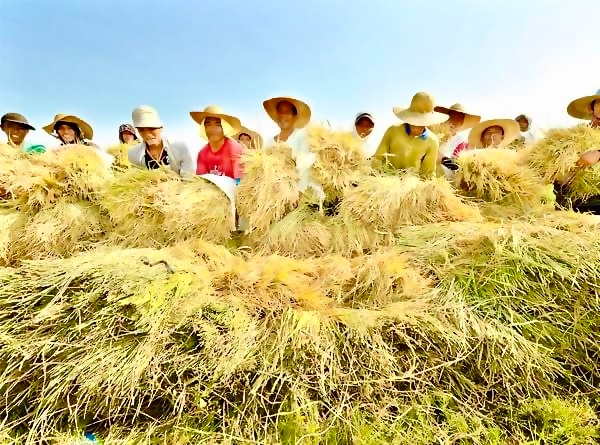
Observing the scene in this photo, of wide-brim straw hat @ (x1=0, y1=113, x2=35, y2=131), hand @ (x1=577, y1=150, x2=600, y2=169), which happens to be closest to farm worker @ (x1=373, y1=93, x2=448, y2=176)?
hand @ (x1=577, y1=150, x2=600, y2=169)

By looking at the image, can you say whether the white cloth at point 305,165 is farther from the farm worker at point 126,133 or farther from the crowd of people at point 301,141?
the farm worker at point 126,133

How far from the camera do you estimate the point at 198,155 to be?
12.2 feet

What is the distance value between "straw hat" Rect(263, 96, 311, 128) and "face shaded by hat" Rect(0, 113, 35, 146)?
8.95 ft

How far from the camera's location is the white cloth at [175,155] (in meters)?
3.55

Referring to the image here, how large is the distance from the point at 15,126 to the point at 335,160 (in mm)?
3929

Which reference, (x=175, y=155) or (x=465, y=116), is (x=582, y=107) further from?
(x=175, y=155)

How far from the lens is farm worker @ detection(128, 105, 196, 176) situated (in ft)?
11.7

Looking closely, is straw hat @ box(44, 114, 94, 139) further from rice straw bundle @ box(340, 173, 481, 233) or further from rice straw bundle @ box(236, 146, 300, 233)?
rice straw bundle @ box(340, 173, 481, 233)

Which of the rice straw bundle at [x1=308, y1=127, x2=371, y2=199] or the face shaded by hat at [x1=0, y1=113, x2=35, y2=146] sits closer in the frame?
the rice straw bundle at [x1=308, y1=127, x2=371, y2=199]

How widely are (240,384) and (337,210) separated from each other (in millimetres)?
1280

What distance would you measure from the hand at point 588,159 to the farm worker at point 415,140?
3.01 ft

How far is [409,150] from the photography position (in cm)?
341

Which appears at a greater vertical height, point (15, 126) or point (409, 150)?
point (15, 126)

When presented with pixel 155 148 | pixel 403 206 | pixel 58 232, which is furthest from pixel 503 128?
pixel 58 232
